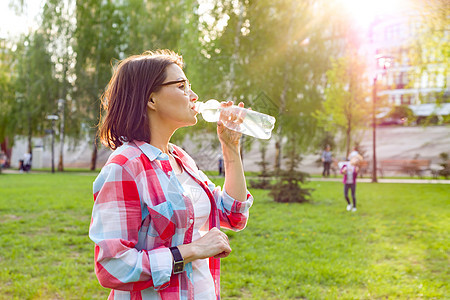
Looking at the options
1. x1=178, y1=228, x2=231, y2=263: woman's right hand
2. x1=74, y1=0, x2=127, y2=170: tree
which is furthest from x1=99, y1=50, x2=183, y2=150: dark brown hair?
x1=74, y1=0, x2=127, y2=170: tree

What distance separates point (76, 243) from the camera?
791 cm

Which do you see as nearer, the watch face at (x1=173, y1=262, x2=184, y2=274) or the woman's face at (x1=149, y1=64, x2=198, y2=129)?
the watch face at (x1=173, y1=262, x2=184, y2=274)

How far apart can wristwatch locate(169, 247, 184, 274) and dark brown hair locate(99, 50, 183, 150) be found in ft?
1.71

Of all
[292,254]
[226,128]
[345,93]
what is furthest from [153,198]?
[345,93]

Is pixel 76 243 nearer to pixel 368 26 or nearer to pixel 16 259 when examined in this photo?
pixel 16 259

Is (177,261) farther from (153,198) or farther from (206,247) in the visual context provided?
(153,198)

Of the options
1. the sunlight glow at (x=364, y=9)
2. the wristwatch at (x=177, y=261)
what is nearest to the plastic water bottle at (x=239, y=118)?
the wristwatch at (x=177, y=261)

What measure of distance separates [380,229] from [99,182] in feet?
29.9

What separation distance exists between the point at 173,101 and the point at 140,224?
59cm

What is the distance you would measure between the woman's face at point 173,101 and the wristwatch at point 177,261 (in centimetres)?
60

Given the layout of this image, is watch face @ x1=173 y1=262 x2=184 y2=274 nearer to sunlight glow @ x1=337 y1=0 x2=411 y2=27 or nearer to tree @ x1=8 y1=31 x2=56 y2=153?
sunlight glow @ x1=337 y1=0 x2=411 y2=27

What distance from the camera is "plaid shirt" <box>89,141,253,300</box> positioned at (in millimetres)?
1624

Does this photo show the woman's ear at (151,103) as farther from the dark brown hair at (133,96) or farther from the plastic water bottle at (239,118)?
the plastic water bottle at (239,118)

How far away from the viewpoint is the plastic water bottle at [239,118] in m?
2.07
